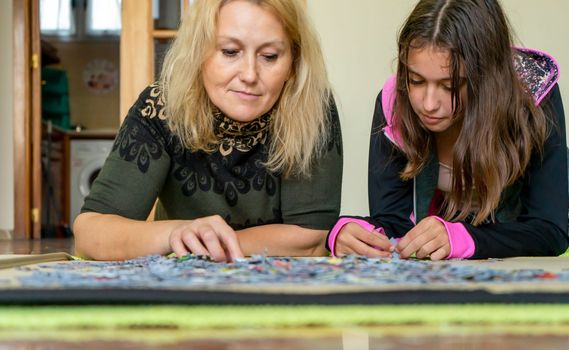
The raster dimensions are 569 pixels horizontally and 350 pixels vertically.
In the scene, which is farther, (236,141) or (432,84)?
(236,141)

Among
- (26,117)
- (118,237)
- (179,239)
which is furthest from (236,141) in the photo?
(26,117)

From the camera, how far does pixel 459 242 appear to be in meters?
1.29

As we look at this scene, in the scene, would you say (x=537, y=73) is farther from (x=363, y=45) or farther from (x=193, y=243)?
(x=363, y=45)

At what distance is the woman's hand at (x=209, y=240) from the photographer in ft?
3.50

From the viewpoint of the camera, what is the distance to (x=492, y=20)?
1.48m

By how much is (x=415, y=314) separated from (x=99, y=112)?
8.24 m

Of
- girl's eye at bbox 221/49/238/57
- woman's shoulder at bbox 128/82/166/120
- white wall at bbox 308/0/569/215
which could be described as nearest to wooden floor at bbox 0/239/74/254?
white wall at bbox 308/0/569/215

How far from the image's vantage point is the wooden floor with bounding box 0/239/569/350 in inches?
21.4

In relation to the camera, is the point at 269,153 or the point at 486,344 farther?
the point at 269,153

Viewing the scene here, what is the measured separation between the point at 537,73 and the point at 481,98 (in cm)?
21

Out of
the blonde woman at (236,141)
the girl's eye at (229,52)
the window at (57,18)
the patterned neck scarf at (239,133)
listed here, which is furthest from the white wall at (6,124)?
the girl's eye at (229,52)

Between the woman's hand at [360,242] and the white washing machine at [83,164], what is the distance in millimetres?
6081

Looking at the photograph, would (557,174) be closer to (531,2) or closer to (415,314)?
(415,314)

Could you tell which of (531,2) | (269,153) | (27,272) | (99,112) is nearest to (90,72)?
(99,112)
